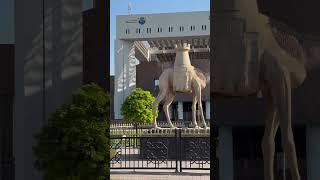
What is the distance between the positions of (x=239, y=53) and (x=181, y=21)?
123ft

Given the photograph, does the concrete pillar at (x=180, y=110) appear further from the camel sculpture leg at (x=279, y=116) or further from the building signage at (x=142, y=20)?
the camel sculpture leg at (x=279, y=116)

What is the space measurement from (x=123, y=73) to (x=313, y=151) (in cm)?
3545

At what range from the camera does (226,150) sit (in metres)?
6.79

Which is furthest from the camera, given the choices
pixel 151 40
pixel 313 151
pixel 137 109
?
pixel 151 40

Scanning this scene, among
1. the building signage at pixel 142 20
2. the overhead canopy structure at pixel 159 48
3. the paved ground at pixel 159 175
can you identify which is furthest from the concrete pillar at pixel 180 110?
the paved ground at pixel 159 175

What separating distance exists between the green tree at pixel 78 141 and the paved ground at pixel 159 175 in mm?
4114

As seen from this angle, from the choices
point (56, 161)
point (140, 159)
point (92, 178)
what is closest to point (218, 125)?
point (92, 178)

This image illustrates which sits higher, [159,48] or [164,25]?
[164,25]

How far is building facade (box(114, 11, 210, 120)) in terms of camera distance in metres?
41.7

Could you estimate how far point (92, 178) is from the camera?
6566mm

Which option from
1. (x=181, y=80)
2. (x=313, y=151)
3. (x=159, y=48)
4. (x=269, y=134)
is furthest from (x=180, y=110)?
(x=269, y=134)

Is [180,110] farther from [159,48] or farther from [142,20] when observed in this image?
[142,20]

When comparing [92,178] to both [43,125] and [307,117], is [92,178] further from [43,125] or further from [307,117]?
[307,117]

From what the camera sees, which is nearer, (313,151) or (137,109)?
(313,151)
